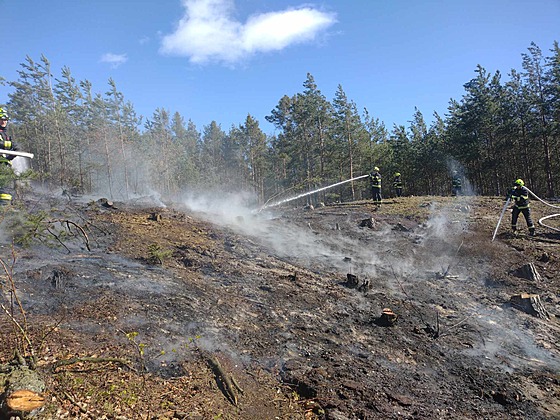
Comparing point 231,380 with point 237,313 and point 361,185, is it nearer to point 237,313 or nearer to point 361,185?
point 237,313

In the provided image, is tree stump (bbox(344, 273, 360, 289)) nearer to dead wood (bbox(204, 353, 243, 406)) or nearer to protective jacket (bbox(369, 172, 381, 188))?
dead wood (bbox(204, 353, 243, 406))

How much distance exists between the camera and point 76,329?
5.14m

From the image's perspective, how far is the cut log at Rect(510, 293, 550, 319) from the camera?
8016mm

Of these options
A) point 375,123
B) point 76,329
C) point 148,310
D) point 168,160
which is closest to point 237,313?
point 148,310

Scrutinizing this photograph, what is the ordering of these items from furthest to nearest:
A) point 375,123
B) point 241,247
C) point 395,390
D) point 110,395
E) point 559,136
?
→ point 375,123
point 559,136
point 241,247
point 395,390
point 110,395

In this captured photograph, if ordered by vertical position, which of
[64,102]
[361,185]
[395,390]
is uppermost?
[64,102]

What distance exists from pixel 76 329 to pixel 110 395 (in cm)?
172

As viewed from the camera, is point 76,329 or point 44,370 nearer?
point 44,370

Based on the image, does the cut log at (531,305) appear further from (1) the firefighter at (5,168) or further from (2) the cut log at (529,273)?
(1) the firefighter at (5,168)

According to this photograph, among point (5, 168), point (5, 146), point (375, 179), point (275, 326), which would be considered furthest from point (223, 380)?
point (375, 179)

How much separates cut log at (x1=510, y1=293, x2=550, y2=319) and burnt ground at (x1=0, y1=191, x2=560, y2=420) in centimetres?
15

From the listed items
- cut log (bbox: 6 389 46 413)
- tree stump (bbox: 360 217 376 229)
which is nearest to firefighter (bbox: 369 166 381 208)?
tree stump (bbox: 360 217 376 229)

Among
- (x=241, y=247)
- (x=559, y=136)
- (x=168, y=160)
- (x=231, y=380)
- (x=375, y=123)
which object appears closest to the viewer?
(x=231, y=380)

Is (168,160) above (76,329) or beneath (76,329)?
above
